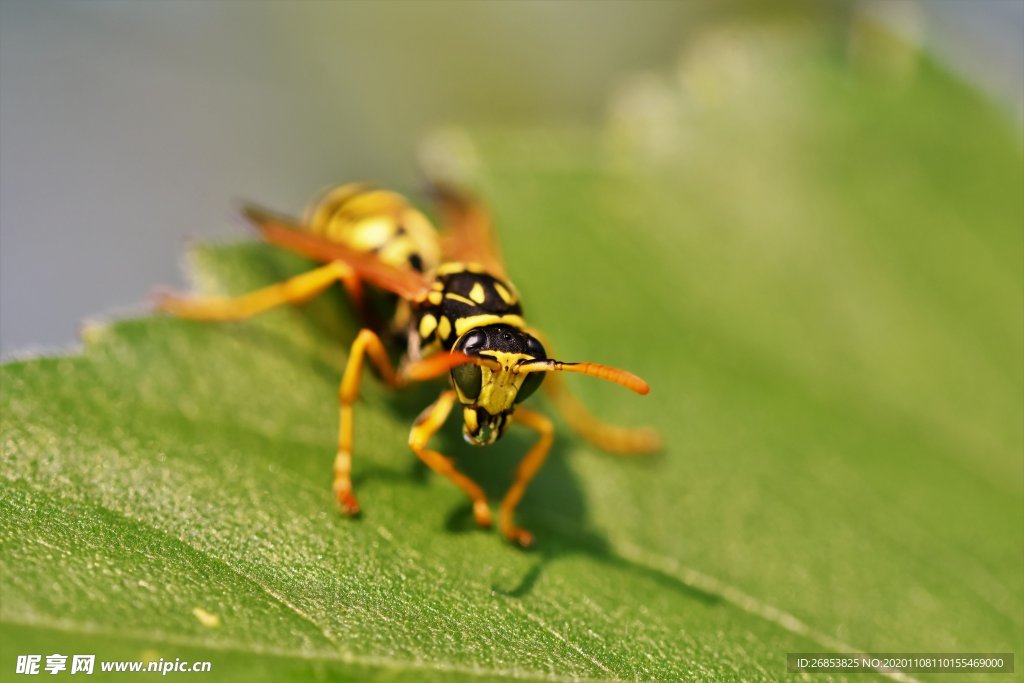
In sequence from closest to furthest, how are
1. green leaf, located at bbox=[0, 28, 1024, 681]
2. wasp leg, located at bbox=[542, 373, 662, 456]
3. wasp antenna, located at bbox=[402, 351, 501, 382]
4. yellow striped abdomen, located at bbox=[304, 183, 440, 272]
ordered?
1. green leaf, located at bbox=[0, 28, 1024, 681]
2. wasp antenna, located at bbox=[402, 351, 501, 382]
3. wasp leg, located at bbox=[542, 373, 662, 456]
4. yellow striped abdomen, located at bbox=[304, 183, 440, 272]

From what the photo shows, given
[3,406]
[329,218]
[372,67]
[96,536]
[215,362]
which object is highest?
[372,67]

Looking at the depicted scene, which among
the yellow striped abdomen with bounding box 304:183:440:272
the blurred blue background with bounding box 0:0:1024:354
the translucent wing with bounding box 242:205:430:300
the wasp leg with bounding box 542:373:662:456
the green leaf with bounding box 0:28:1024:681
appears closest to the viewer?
the green leaf with bounding box 0:28:1024:681

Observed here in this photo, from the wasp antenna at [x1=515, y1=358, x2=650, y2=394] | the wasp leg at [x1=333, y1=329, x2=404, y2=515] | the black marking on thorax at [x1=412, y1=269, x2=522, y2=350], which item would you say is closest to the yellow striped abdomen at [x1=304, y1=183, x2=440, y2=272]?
the black marking on thorax at [x1=412, y1=269, x2=522, y2=350]

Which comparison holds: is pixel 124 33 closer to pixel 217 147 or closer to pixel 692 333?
pixel 217 147

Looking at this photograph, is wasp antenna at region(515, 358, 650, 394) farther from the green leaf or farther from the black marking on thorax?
the green leaf

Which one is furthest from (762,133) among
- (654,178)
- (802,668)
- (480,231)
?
(802,668)

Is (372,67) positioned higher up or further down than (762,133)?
higher up
